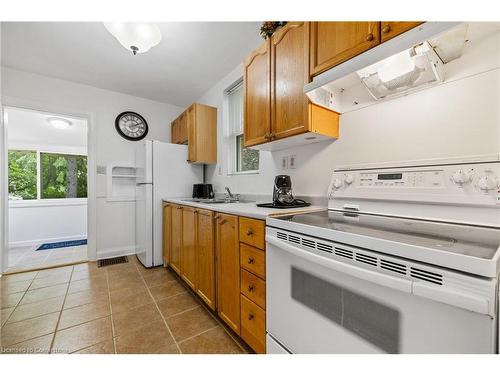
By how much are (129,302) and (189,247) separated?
0.69 meters

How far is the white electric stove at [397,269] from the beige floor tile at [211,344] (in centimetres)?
38

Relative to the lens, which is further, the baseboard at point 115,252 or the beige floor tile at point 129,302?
the baseboard at point 115,252

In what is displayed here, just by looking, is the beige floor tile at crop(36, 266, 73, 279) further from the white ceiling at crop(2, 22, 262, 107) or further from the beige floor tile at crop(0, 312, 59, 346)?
the white ceiling at crop(2, 22, 262, 107)

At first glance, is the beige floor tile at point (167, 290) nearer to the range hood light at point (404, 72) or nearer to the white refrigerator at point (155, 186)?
the white refrigerator at point (155, 186)

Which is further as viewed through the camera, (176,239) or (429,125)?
(176,239)

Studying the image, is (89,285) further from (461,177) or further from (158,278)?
(461,177)

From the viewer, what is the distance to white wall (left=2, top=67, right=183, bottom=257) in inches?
98.0

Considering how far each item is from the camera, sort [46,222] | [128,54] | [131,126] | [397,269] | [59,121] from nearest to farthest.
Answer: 1. [397,269]
2. [128,54]
3. [131,126]
4. [59,121]
5. [46,222]

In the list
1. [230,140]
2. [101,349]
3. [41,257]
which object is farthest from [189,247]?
[41,257]

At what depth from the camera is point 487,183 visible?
2.63 feet

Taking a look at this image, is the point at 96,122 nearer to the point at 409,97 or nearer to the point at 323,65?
the point at 323,65

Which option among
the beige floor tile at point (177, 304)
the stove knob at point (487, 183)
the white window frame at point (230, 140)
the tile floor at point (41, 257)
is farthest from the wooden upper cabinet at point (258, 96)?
the tile floor at point (41, 257)

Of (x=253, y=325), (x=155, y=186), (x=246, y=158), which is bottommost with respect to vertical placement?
(x=253, y=325)

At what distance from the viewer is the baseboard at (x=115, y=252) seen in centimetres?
290
